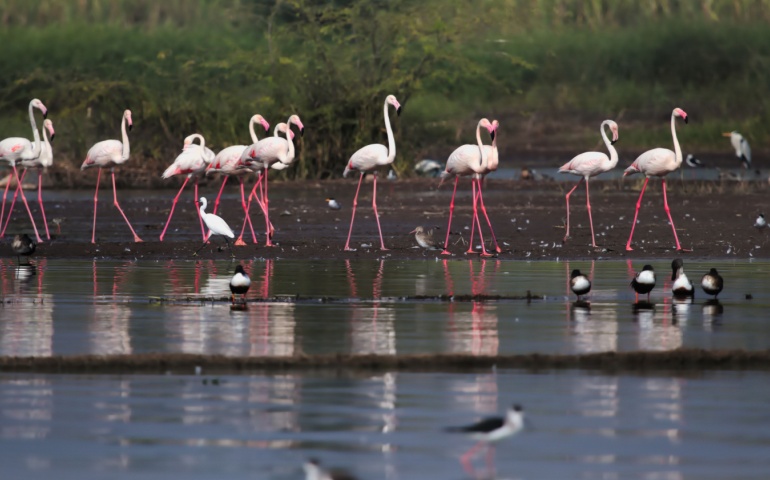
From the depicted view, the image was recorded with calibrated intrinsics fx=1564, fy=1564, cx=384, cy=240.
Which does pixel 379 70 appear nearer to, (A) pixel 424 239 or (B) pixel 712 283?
(A) pixel 424 239

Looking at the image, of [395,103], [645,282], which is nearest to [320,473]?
[645,282]

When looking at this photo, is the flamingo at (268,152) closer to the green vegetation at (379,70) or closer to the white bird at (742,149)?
the green vegetation at (379,70)

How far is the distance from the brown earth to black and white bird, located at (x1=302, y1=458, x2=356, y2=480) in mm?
12298

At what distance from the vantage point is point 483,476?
740 centimetres

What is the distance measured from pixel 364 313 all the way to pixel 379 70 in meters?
24.0

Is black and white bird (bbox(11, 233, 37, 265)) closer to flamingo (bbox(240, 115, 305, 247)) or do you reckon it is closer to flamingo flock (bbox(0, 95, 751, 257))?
flamingo flock (bbox(0, 95, 751, 257))

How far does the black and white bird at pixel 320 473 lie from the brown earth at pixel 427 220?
1230 centimetres

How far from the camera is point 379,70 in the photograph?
36.7 m

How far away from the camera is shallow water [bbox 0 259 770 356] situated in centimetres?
1123

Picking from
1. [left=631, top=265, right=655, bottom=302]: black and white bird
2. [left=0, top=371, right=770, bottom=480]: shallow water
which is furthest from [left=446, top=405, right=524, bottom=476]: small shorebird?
[left=631, top=265, right=655, bottom=302]: black and white bird

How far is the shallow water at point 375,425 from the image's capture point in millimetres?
7602

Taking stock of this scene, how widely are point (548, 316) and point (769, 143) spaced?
33.3m

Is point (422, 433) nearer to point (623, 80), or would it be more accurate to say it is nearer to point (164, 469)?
point (164, 469)

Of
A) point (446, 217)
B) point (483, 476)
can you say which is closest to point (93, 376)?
point (483, 476)
